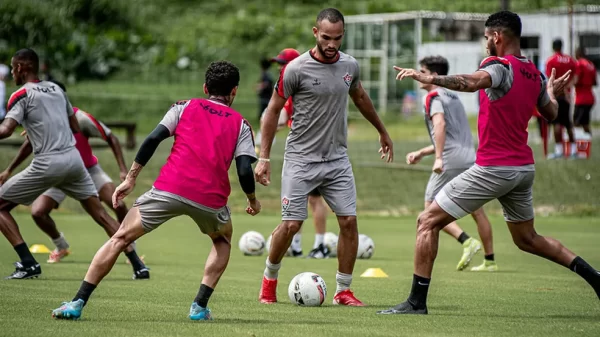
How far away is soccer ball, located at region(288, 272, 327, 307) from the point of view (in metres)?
9.12

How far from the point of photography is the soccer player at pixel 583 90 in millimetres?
24150

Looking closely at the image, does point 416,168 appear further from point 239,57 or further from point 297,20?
point 297,20

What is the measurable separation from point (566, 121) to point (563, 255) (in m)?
14.9

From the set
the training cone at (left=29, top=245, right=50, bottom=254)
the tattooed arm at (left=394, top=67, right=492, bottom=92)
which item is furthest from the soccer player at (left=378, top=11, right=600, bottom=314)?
the training cone at (left=29, top=245, right=50, bottom=254)

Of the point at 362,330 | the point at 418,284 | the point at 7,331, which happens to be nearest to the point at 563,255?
the point at 418,284

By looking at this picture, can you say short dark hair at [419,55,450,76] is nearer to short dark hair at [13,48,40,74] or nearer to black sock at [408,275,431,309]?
black sock at [408,275,431,309]

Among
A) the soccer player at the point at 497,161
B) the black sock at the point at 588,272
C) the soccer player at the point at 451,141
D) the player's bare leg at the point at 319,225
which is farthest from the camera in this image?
the player's bare leg at the point at 319,225

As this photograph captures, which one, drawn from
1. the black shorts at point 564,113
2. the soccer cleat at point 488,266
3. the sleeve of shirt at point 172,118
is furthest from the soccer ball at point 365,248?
the black shorts at point 564,113

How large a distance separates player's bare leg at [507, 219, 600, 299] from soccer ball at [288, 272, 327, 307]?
1.71 metres

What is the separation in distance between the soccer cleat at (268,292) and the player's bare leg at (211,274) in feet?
4.17

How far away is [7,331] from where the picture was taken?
7312 mm

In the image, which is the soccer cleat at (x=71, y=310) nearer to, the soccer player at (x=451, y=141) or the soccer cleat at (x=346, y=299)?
the soccer cleat at (x=346, y=299)

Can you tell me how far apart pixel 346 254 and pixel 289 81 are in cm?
160

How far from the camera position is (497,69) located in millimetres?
8164
